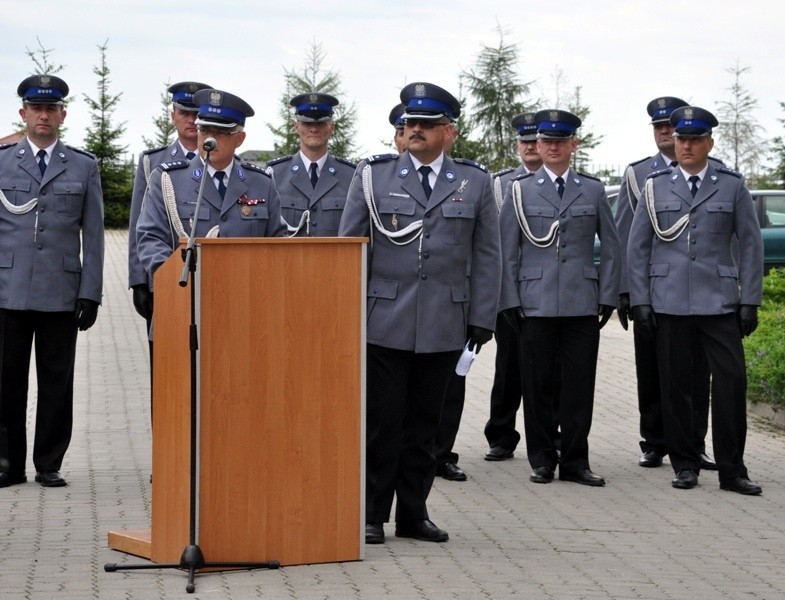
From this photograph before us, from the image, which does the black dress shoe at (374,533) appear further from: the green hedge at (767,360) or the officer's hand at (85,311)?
the green hedge at (767,360)

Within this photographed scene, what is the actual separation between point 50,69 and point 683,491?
97.6ft

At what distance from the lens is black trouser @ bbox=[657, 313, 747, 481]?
914 cm

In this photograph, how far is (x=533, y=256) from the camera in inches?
380

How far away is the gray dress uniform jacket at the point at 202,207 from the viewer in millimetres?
7414

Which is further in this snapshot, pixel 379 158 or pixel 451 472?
pixel 451 472

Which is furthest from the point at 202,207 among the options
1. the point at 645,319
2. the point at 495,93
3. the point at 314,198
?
the point at 495,93

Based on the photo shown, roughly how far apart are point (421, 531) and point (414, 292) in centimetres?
114

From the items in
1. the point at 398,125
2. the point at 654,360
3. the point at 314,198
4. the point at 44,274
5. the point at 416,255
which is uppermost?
the point at 398,125

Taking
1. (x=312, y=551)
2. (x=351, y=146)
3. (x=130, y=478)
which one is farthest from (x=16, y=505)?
(x=351, y=146)

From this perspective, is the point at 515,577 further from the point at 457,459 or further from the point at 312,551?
the point at 457,459

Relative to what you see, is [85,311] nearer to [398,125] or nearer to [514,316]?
[398,125]

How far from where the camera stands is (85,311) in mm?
9086

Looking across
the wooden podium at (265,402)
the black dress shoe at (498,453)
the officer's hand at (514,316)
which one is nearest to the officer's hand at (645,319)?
the officer's hand at (514,316)

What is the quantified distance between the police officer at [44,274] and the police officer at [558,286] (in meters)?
2.60
